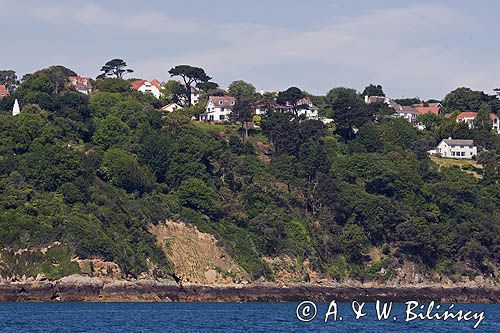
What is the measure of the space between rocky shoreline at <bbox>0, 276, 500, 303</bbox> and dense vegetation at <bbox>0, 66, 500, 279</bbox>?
2119mm

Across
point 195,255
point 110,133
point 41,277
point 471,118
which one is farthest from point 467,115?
point 41,277

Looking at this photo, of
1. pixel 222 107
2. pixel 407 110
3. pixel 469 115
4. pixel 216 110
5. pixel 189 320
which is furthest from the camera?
pixel 407 110

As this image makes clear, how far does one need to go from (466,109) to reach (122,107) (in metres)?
76.1

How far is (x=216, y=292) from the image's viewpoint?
11462 cm

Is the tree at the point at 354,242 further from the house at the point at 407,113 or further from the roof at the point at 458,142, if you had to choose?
the house at the point at 407,113

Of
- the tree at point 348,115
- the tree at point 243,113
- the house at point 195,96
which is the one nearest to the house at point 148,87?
the house at point 195,96

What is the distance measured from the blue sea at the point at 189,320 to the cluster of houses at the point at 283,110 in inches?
2146

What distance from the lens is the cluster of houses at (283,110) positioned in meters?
168

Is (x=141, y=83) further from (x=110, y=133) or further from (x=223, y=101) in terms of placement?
(x=110, y=133)

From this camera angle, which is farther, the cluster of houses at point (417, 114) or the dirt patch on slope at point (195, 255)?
the cluster of houses at point (417, 114)

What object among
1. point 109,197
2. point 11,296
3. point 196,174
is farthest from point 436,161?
point 11,296

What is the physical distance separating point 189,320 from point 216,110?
90.8 m

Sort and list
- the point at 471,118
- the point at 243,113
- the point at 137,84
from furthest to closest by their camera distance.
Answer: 1. the point at 471,118
2. the point at 137,84
3. the point at 243,113

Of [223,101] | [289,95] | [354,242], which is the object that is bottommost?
[354,242]
